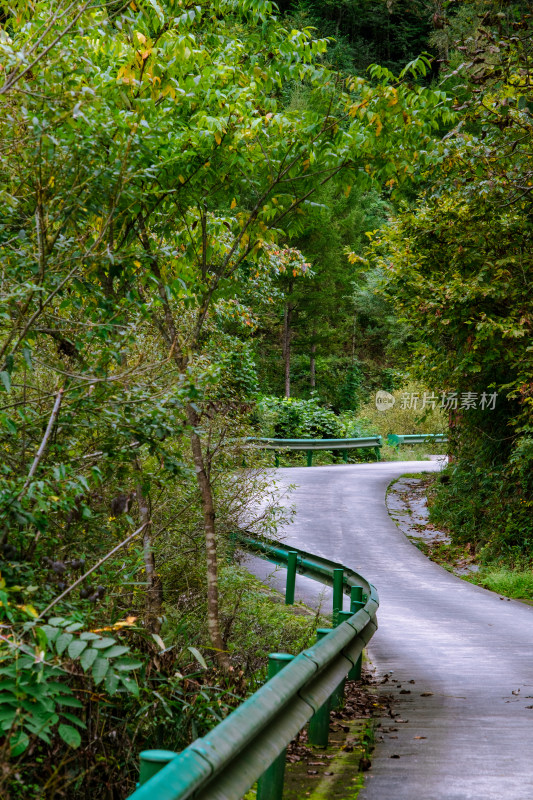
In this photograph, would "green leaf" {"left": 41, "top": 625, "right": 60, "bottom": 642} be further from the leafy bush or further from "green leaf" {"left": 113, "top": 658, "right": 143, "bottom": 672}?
the leafy bush

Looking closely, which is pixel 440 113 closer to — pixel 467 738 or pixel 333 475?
pixel 467 738

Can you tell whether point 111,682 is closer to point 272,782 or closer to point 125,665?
point 125,665

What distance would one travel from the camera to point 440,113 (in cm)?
788

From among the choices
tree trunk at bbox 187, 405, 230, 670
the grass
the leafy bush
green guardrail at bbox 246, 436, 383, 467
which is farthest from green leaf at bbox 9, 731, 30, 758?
the leafy bush

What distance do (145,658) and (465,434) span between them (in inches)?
628

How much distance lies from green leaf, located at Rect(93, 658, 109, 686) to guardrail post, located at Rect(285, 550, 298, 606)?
9.16 m

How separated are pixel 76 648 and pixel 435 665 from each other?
680 cm

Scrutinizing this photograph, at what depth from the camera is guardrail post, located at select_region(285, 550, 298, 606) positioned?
39.8 feet

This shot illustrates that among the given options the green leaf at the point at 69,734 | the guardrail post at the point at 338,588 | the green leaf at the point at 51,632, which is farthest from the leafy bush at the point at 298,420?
the green leaf at the point at 69,734

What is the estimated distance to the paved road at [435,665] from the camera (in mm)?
4961

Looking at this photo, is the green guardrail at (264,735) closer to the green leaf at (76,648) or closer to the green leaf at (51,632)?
the green leaf at (76,648)

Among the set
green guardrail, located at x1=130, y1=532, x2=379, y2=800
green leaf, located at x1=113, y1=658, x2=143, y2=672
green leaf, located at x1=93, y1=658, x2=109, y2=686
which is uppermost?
green leaf, located at x1=93, y1=658, x2=109, y2=686

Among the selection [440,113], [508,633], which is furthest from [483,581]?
[440,113]

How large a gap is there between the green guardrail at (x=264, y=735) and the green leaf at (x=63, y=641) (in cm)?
65
